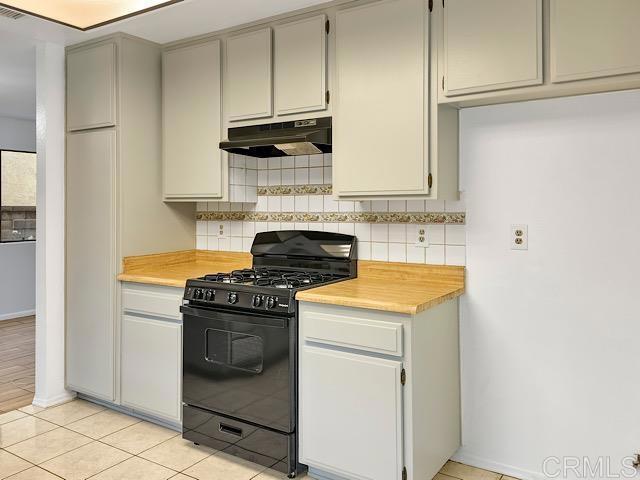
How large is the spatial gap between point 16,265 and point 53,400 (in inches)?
129

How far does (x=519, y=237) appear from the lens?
253 cm

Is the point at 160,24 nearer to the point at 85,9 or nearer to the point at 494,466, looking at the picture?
the point at 85,9

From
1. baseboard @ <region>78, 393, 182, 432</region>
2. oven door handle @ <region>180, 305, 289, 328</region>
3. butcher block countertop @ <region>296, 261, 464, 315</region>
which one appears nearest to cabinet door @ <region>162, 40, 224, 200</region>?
oven door handle @ <region>180, 305, 289, 328</region>

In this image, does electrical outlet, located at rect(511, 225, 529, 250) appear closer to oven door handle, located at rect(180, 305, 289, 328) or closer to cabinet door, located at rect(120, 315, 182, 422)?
oven door handle, located at rect(180, 305, 289, 328)

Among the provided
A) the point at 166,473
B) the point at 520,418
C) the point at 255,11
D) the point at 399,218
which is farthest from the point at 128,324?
the point at 520,418

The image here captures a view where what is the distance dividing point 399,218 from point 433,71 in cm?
82

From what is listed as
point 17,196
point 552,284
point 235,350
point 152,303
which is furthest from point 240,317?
point 17,196

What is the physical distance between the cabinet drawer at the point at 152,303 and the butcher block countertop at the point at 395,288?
0.89 m

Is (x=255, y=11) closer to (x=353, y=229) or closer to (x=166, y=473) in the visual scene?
(x=353, y=229)

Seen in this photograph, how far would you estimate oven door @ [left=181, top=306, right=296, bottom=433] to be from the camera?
2496 millimetres

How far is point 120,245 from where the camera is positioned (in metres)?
3.26

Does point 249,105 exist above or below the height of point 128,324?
above

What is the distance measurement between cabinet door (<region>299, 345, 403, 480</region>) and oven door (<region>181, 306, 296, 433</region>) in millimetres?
97

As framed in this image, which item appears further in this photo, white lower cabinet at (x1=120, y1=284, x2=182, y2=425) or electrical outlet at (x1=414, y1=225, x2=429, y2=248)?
white lower cabinet at (x1=120, y1=284, x2=182, y2=425)
